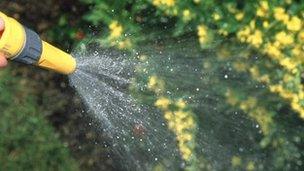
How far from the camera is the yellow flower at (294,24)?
1907 mm

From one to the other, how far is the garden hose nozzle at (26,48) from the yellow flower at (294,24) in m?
0.68

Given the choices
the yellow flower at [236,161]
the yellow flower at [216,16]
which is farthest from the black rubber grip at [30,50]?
the yellow flower at [236,161]

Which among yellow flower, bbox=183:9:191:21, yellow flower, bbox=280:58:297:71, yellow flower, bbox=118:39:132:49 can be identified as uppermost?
yellow flower, bbox=183:9:191:21

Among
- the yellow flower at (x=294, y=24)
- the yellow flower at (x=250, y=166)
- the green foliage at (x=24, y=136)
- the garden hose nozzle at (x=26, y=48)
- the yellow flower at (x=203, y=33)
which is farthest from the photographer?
the yellow flower at (x=250, y=166)

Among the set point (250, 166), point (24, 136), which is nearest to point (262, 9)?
point (250, 166)

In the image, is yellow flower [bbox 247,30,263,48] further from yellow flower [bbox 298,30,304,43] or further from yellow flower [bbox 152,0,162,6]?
yellow flower [bbox 152,0,162,6]

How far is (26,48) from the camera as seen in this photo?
149 cm

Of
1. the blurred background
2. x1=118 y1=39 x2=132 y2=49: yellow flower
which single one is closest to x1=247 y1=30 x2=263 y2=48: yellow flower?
the blurred background

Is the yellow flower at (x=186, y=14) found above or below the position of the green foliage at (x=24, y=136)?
above

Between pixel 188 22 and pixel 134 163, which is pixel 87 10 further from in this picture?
pixel 134 163

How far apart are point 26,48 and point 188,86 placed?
897mm

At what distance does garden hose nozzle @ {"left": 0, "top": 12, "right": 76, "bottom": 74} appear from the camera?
143cm

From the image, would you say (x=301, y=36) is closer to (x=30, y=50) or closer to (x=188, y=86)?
(x=188, y=86)

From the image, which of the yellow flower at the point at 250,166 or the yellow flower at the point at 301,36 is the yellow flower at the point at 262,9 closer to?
the yellow flower at the point at 301,36
